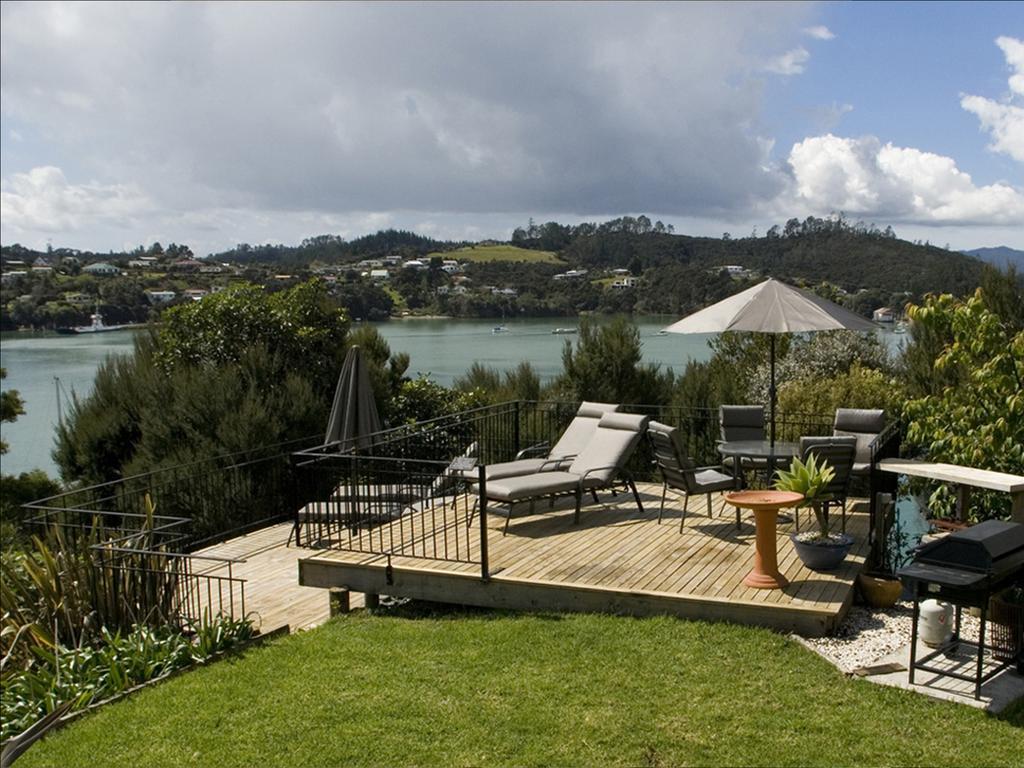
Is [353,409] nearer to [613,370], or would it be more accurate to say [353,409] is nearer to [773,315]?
[773,315]

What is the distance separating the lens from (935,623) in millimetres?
5254

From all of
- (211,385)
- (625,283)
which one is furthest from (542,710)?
(625,283)

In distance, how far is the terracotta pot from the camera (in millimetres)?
6211

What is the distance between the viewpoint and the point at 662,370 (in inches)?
725

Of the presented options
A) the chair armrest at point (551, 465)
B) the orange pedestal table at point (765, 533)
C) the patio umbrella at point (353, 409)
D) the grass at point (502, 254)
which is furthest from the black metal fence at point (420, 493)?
the grass at point (502, 254)

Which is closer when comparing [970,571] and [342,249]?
[970,571]

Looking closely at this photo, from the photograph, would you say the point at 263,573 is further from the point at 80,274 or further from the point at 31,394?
the point at 80,274

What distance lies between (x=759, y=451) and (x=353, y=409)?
15.4ft

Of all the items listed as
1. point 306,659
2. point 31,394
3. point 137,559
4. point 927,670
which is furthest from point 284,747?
point 31,394

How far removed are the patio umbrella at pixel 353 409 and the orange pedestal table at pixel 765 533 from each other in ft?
17.1

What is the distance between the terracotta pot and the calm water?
25.9 metres

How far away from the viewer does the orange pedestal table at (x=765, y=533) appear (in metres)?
5.99

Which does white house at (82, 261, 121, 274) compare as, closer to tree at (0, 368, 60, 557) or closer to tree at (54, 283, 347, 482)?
tree at (0, 368, 60, 557)

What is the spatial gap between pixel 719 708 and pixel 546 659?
1.19m
